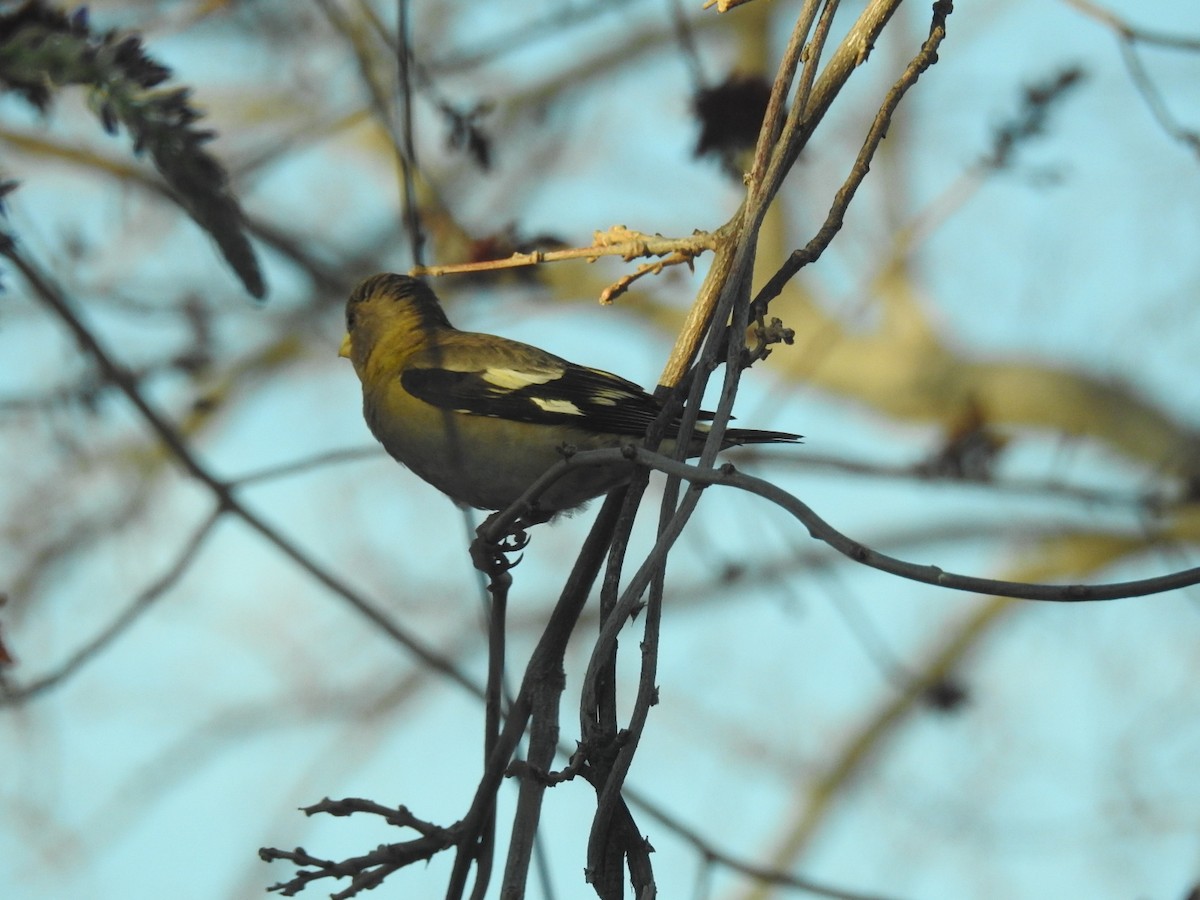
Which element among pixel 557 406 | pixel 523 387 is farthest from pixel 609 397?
pixel 523 387

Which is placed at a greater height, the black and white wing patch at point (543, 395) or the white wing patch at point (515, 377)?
the white wing patch at point (515, 377)

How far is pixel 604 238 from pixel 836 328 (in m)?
2.33

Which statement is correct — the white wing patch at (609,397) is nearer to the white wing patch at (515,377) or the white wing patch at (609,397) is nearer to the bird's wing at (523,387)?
the bird's wing at (523,387)

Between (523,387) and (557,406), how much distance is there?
186 mm

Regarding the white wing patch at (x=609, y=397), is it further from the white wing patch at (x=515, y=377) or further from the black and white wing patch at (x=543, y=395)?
the white wing patch at (x=515, y=377)

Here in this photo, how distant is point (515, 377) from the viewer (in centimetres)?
362

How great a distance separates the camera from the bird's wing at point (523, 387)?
3301 mm

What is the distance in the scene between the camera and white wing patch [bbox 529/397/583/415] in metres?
Answer: 3.35

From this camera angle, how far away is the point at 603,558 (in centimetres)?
193

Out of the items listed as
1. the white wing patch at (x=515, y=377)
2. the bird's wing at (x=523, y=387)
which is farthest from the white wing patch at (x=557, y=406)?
the white wing patch at (x=515, y=377)

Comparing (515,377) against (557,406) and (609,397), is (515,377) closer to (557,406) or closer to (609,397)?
(557,406)

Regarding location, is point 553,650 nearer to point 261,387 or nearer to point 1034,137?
point 1034,137

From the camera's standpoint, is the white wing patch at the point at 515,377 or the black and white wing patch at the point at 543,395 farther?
the white wing patch at the point at 515,377

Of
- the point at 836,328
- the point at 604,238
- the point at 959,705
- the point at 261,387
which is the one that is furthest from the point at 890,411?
the point at 604,238
